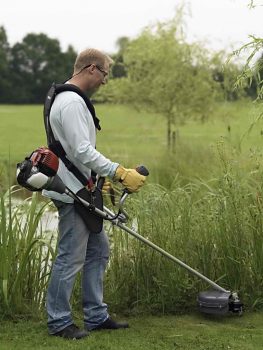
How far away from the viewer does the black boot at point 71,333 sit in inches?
169

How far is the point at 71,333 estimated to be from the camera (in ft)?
14.1

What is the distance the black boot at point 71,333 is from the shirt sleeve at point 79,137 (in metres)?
1.07

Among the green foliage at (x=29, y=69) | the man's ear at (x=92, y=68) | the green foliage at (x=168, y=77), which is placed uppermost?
the green foliage at (x=29, y=69)

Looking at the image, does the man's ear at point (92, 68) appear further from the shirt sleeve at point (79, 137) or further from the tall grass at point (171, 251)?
the tall grass at point (171, 251)

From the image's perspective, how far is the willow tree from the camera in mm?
17016

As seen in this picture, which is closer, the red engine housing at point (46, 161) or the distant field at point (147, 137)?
the red engine housing at point (46, 161)

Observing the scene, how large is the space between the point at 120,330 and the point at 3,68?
165ft

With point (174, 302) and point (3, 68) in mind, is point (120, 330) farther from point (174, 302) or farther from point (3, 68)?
point (3, 68)

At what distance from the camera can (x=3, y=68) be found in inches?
2076

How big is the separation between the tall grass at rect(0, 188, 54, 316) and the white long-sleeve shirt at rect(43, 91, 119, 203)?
0.64 metres

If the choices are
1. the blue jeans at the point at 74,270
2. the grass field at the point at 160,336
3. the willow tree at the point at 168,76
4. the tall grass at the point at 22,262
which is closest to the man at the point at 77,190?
the blue jeans at the point at 74,270

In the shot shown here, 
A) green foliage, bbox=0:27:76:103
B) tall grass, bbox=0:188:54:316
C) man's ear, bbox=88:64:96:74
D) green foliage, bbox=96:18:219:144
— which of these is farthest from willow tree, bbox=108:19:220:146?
green foliage, bbox=0:27:76:103

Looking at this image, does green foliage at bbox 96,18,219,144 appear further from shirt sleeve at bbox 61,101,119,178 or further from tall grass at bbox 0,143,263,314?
shirt sleeve at bbox 61,101,119,178

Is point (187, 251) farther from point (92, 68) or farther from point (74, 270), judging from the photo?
point (92, 68)
